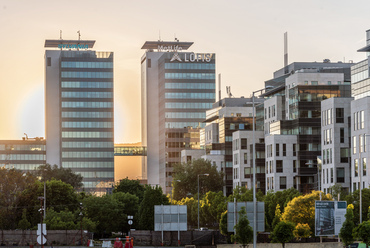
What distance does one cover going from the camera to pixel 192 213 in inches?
5866

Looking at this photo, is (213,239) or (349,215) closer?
(349,215)

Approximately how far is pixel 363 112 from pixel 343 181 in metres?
16.6

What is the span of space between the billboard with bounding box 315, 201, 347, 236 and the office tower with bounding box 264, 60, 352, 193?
65154 mm

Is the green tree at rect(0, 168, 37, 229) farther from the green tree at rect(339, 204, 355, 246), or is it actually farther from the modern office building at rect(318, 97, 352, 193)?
the green tree at rect(339, 204, 355, 246)

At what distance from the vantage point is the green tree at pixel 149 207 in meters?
118

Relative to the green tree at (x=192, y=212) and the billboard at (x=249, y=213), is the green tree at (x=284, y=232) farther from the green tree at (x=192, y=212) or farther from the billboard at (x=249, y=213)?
the green tree at (x=192, y=212)

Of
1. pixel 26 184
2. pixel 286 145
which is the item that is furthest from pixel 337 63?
pixel 26 184

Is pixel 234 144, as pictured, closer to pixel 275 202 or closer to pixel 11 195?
pixel 275 202

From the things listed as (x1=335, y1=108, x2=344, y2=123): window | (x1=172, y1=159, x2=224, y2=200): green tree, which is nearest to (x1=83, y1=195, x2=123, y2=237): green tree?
(x1=335, y1=108, x2=344, y2=123): window

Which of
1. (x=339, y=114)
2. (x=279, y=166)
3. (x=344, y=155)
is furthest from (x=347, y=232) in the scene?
(x=279, y=166)

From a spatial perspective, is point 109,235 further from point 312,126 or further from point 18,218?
point 312,126

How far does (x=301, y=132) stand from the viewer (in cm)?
14200

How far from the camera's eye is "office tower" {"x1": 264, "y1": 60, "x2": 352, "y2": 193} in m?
141

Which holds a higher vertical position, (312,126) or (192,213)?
(312,126)
